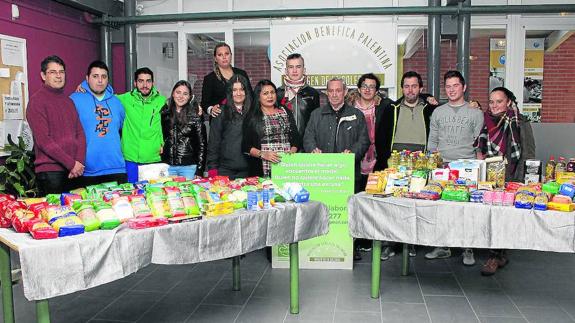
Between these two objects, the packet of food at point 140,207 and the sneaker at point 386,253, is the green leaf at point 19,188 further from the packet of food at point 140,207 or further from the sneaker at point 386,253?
the sneaker at point 386,253

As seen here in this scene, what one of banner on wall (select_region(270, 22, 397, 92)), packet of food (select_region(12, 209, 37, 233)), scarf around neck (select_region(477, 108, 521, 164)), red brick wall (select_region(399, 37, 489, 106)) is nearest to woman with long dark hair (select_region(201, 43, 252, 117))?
banner on wall (select_region(270, 22, 397, 92))

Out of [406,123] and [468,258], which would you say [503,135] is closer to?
[406,123]

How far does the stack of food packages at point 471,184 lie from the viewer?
287 centimetres

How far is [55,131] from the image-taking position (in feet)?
12.2

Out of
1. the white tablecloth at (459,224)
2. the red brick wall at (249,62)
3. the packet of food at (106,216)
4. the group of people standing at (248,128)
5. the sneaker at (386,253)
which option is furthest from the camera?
the red brick wall at (249,62)

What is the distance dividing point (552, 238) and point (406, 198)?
88 cm

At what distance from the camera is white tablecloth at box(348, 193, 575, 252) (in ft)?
9.10

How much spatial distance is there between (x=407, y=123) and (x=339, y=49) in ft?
7.02

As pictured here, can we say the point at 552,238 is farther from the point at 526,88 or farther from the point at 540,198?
the point at 526,88

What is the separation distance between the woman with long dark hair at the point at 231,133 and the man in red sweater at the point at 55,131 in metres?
1.07

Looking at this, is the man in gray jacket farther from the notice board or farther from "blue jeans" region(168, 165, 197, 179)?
the notice board

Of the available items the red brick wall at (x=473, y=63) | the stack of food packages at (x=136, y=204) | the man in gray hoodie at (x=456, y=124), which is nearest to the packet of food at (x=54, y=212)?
the stack of food packages at (x=136, y=204)

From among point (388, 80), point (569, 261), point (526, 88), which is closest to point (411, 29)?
point (388, 80)

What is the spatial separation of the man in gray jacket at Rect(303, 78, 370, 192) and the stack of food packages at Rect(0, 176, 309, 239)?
3.35 feet
